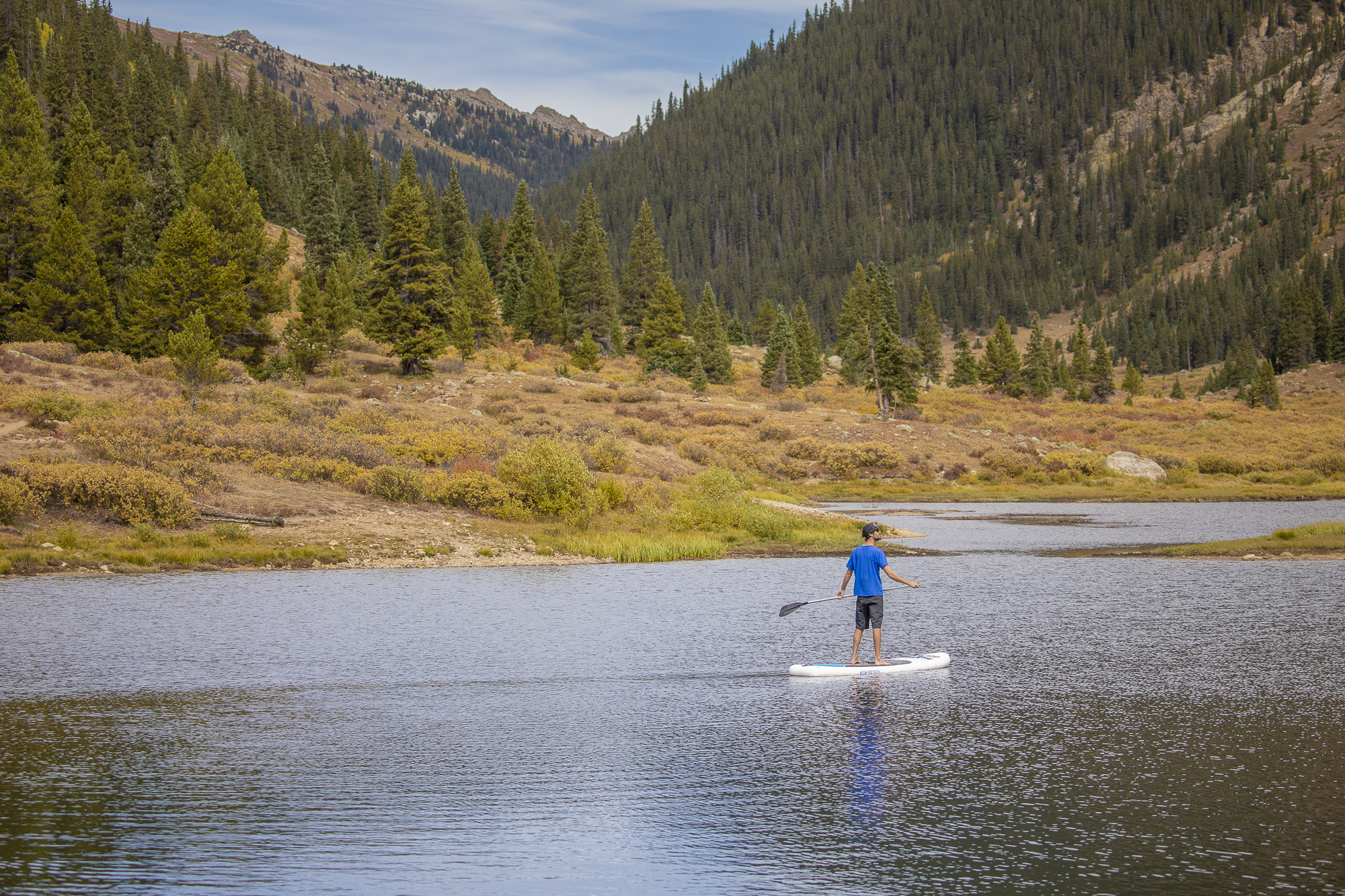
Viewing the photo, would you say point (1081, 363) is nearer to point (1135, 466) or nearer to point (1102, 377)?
point (1102, 377)

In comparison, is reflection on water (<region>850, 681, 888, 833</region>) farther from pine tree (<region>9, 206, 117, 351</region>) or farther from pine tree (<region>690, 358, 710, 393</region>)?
pine tree (<region>690, 358, 710, 393</region>)

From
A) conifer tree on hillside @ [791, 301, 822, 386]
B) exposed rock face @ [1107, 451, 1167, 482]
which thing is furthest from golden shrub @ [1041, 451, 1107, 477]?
conifer tree on hillside @ [791, 301, 822, 386]

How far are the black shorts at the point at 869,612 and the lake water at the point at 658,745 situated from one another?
70 centimetres

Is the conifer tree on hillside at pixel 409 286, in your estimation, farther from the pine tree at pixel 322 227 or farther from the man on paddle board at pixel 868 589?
the man on paddle board at pixel 868 589

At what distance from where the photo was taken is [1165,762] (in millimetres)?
8789

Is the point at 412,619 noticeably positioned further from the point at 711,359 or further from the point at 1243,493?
the point at 711,359

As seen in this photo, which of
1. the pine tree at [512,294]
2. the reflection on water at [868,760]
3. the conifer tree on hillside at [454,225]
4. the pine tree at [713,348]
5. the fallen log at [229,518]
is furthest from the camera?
the conifer tree on hillside at [454,225]

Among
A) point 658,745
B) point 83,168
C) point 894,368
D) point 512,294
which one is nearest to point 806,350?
point 894,368

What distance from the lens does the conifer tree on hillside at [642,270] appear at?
87375 mm

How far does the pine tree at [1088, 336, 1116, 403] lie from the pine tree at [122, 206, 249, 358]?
270 feet

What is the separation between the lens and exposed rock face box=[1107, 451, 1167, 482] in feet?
170

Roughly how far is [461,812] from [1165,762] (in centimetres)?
643

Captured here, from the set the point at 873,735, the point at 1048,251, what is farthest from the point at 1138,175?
the point at 873,735

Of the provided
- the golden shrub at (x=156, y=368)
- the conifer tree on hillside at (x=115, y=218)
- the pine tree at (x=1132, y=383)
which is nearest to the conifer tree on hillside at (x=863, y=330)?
the pine tree at (x=1132, y=383)
